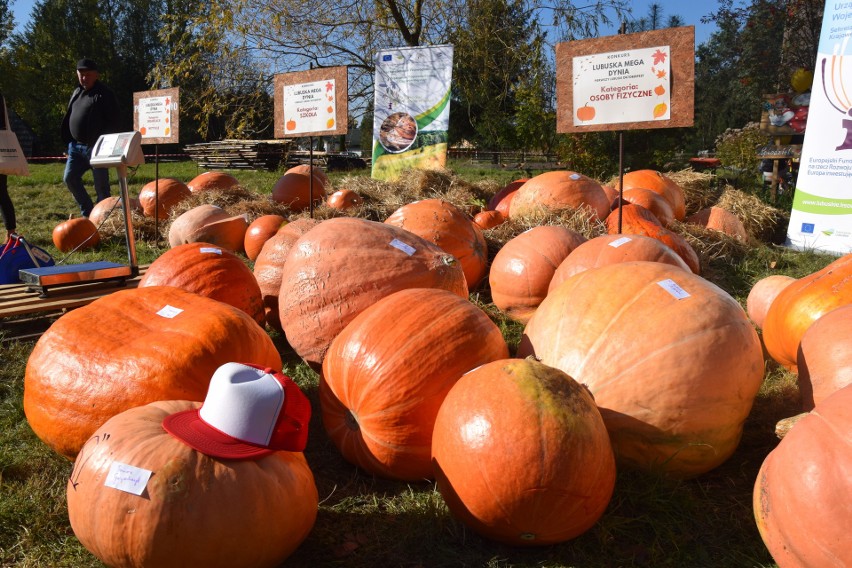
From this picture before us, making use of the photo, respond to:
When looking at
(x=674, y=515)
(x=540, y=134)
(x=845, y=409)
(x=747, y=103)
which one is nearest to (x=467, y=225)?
(x=674, y=515)

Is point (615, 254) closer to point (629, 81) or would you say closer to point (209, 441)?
point (629, 81)

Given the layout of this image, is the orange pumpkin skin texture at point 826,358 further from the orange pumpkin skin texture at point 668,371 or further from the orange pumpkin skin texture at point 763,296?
the orange pumpkin skin texture at point 763,296

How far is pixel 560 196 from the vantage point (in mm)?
5660

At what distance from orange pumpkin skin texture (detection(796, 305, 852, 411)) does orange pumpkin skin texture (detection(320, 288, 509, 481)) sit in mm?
1152

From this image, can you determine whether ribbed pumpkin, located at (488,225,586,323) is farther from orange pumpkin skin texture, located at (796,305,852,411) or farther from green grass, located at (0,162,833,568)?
orange pumpkin skin texture, located at (796,305,852,411)

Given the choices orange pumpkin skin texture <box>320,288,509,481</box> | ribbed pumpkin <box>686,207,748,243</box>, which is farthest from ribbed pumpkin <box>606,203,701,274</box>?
orange pumpkin skin texture <box>320,288,509,481</box>

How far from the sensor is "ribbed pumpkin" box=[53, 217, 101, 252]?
6.73 metres

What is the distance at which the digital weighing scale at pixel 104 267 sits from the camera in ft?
13.5

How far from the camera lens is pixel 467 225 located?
15.2 feet

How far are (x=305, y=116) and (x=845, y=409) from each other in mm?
5601

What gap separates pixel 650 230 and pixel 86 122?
6806mm

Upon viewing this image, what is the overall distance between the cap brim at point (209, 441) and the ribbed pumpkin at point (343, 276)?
1.19 metres

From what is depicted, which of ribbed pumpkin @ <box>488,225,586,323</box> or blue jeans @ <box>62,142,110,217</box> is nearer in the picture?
ribbed pumpkin @ <box>488,225,586,323</box>

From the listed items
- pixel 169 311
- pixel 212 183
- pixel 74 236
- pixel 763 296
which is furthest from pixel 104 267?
pixel 212 183
